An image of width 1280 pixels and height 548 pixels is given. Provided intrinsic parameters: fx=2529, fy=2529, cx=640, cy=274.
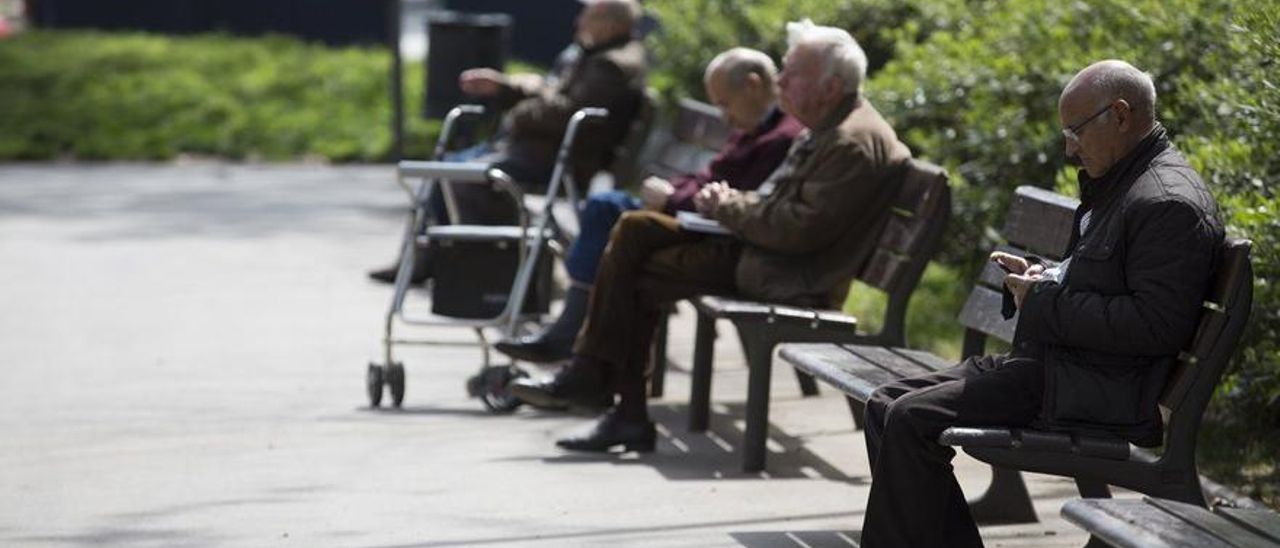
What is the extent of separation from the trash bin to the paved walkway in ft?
4.68

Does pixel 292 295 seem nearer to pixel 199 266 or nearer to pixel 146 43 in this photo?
pixel 199 266

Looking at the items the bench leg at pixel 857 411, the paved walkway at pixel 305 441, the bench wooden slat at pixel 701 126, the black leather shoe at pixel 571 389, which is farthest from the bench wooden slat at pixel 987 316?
the bench wooden slat at pixel 701 126

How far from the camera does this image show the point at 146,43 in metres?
24.2

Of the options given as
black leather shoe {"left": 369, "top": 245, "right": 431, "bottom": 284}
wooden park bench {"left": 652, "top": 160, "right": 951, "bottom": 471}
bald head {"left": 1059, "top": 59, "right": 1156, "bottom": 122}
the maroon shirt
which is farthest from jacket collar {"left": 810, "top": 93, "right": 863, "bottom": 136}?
black leather shoe {"left": 369, "top": 245, "right": 431, "bottom": 284}

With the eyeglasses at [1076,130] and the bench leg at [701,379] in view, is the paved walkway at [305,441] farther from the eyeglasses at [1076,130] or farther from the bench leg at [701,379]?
the eyeglasses at [1076,130]

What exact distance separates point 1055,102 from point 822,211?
1471 millimetres

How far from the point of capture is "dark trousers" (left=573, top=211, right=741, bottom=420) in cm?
858

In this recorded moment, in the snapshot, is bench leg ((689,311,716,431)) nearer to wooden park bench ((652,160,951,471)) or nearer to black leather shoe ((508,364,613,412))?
black leather shoe ((508,364,613,412))

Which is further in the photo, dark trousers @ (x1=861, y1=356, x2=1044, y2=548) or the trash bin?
the trash bin

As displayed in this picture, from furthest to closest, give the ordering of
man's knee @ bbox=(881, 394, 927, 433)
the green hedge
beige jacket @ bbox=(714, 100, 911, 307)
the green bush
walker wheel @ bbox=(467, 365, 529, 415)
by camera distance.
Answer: the green bush < walker wheel @ bbox=(467, 365, 529, 415) < beige jacket @ bbox=(714, 100, 911, 307) < the green hedge < man's knee @ bbox=(881, 394, 927, 433)

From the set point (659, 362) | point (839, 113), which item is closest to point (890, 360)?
point (839, 113)

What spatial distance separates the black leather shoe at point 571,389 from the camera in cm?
867

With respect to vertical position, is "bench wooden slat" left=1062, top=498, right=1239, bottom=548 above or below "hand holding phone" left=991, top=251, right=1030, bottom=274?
below

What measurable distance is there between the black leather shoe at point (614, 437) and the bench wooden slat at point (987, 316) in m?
1.60
